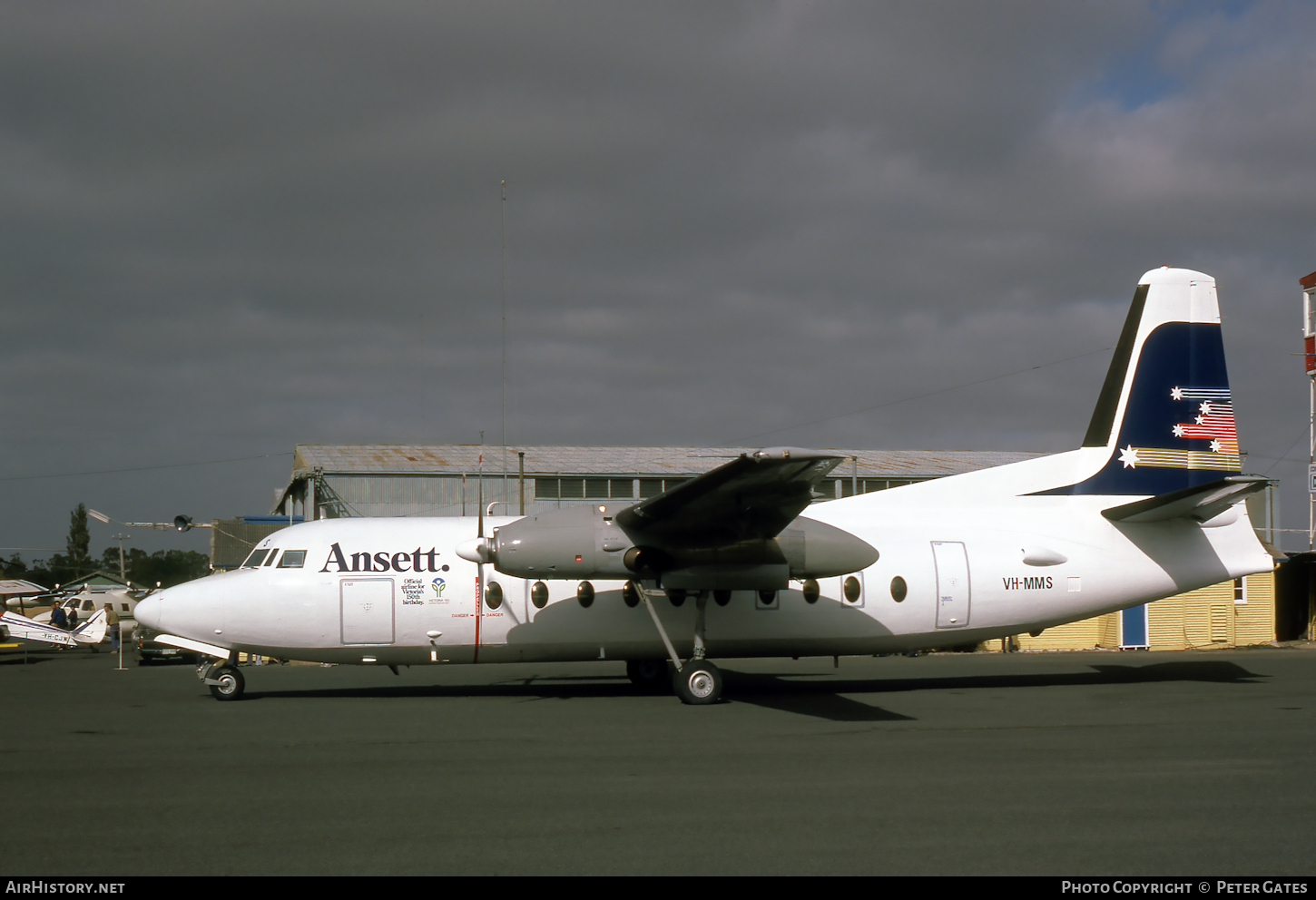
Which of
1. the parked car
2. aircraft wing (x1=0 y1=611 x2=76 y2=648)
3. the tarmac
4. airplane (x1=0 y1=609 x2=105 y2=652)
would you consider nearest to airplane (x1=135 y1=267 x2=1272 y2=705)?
the tarmac

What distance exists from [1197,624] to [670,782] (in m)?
22.7

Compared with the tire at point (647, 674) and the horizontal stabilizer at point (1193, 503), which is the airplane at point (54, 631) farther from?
the horizontal stabilizer at point (1193, 503)

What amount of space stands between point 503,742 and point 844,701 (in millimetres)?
5223

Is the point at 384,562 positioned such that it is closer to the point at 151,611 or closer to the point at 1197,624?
the point at 151,611

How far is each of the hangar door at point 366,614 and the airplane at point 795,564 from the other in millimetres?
25

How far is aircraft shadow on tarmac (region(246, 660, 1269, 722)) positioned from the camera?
44.1 feet

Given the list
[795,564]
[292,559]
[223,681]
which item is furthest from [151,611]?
[795,564]

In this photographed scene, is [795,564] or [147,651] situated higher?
[795,564]

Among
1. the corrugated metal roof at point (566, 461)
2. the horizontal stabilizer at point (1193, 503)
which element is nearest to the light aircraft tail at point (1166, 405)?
the horizontal stabilizer at point (1193, 503)

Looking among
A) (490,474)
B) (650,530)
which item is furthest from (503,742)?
(490,474)

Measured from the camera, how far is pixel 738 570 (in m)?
13.0

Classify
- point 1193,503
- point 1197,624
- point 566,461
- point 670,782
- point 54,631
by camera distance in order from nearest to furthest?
point 670,782 < point 1193,503 < point 1197,624 < point 54,631 < point 566,461

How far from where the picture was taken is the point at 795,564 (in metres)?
12.9

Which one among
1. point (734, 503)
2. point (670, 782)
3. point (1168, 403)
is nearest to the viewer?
point (670, 782)
